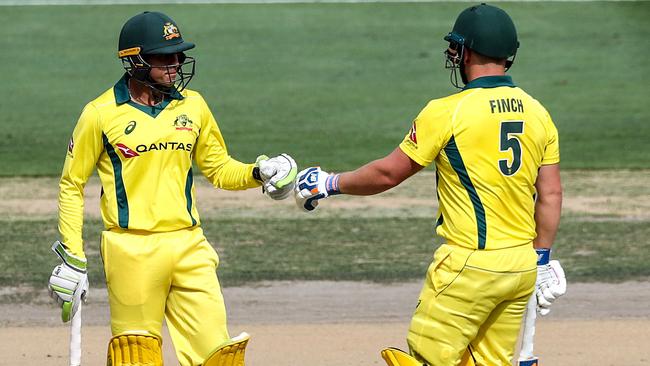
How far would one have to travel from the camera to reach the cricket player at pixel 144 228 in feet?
20.9

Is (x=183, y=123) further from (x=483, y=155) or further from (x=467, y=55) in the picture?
(x=483, y=155)

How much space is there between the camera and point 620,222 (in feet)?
44.2

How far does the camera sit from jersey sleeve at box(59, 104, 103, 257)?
638 cm

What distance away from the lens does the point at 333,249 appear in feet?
40.2

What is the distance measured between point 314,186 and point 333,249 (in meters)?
5.98

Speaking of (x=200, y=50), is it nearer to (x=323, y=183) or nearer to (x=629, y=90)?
(x=629, y=90)

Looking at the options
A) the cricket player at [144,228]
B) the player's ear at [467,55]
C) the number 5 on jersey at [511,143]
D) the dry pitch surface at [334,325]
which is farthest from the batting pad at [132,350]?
the dry pitch surface at [334,325]

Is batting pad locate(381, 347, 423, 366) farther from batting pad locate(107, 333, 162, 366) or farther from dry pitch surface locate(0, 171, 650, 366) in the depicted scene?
dry pitch surface locate(0, 171, 650, 366)

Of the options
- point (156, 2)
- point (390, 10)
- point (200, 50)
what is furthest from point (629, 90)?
point (156, 2)

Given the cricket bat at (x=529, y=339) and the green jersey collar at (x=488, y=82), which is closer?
the green jersey collar at (x=488, y=82)

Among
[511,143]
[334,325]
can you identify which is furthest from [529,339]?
[334,325]

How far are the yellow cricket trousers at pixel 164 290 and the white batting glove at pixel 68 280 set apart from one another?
5.6 inches

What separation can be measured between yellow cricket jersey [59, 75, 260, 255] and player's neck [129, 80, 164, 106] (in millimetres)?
53

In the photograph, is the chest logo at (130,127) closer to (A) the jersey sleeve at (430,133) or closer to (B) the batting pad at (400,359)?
(A) the jersey sleeve at (430,133)
